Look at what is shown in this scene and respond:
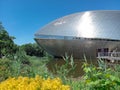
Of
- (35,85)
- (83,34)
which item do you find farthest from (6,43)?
(35,85)

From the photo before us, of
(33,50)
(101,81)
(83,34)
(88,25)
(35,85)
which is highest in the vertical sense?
(35,85)

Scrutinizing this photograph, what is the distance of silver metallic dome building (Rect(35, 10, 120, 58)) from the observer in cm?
5131

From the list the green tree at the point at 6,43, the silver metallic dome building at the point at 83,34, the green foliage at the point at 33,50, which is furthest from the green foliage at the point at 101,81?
the green foliage at the point at 33,50

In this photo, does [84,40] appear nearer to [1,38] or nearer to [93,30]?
[93,30]

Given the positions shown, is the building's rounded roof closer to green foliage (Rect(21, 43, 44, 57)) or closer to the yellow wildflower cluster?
green foliage (Rect(21, 43, 44, 57))

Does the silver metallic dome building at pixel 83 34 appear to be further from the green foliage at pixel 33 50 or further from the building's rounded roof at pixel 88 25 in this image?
the green foliage at pixel 33 50

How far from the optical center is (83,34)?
53125mm

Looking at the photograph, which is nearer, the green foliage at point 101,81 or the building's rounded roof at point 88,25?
the green foliage at point 101,81

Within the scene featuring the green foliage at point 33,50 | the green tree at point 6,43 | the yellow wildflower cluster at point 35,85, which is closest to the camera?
the yellow wildflower cluster at point 35,85

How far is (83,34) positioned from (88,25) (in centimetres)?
354

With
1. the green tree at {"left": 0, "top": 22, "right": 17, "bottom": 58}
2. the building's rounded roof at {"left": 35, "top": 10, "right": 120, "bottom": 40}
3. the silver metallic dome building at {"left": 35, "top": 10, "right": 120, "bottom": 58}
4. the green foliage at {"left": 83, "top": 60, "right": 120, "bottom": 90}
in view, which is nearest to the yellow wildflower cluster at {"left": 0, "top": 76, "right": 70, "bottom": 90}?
the green foliage at {"left": 83, "top": 60, "right": 120, "bottom": 90}

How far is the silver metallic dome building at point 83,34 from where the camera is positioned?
2020 inches

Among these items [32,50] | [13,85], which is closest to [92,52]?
[32,50]

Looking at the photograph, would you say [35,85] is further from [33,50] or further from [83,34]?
[33,50]
